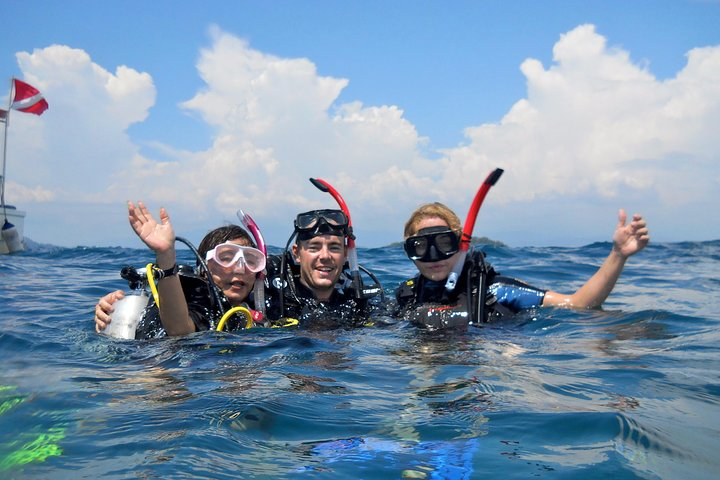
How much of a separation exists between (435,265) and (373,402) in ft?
7.36

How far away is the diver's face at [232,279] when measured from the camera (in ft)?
15.1

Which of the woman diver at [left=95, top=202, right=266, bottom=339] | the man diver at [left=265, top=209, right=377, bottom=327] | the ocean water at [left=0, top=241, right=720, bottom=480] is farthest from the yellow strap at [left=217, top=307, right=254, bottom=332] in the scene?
the man diver at [left=265, top=209, right=377, bottom=327]

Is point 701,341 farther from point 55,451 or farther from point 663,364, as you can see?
point 55,451

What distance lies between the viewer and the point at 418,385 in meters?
3.22

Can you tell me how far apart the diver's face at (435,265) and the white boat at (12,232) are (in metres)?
15.3

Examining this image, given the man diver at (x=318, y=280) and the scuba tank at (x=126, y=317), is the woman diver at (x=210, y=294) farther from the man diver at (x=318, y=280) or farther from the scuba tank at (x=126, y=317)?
the man diver at (x=318, y=280)

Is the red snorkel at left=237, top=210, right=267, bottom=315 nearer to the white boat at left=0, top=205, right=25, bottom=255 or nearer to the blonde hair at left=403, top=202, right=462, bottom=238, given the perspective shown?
the blonde hair at left=403, top=202, right=462, bottom=238

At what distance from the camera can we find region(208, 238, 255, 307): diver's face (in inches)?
181

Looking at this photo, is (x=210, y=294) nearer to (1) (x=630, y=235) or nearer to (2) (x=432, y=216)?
(2) (x=432, y=216)

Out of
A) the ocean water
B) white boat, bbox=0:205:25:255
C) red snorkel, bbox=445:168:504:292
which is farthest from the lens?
white boat, bbox=0:205:25:255

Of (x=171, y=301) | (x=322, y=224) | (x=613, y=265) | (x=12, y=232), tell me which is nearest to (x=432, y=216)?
(x=322, y=224)

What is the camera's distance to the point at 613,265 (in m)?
4.57

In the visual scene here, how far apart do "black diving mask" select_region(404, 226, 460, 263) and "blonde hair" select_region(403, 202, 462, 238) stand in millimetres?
201

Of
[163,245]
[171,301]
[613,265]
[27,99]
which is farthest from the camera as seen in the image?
[27,99]
